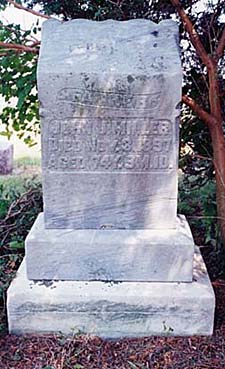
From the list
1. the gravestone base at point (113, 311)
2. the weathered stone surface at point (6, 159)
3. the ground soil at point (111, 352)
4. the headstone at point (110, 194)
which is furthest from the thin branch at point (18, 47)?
the weathered stone surface at point (6, 159)

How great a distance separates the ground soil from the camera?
8.25 feet

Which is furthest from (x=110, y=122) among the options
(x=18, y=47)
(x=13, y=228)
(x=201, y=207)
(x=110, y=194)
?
(x=201, y=207)

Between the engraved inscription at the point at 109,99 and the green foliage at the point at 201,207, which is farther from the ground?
the engraved inscription at the point at 109,99

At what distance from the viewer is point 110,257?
9.50 feet

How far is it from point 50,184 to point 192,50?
1.64 m

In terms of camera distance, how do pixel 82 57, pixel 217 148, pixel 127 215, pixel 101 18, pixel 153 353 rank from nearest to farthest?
1. pixel 153 353
2. pixel 82 57
3. pixel 127 215
4. pixel 217 148
5. pixel 101 18

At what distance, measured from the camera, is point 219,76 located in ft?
12.0

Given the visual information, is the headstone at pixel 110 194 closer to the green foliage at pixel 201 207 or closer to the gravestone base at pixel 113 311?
the gravestone base at pixel 113 311

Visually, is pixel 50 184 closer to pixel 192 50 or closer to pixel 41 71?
pixel 41 71

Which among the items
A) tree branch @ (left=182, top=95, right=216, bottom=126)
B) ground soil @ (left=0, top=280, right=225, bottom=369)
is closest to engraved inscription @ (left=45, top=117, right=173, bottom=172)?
tree branch @ (left=182, top=95, right=216, bottom=126)

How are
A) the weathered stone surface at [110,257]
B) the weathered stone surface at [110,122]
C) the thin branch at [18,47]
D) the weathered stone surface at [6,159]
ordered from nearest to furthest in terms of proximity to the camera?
the weathered stone surface at [110,122]
the weathered stone surface at [110,257]
the thin branch at [18,47]
the weathered stone surface at [6,159]

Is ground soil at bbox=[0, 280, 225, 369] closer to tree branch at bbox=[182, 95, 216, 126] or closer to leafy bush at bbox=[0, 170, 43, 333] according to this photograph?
leafy bush at bbox=[0, 170, 43, 333]

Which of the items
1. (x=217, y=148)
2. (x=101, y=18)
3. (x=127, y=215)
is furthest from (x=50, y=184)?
(x=101, y=18)

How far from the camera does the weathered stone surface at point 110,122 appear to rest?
275 cm
